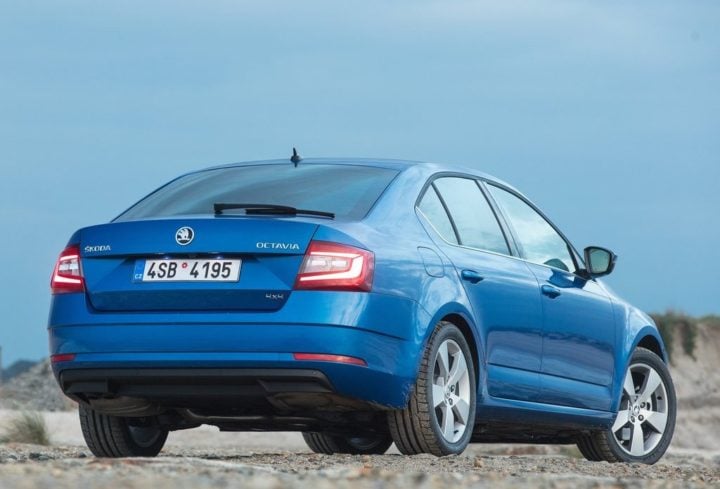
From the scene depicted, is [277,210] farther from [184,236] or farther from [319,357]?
[319,357]

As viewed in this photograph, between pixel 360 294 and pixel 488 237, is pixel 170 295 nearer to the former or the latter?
pixel 360 294

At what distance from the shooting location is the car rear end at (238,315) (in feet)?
22.7

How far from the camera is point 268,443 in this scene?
62.7 ft

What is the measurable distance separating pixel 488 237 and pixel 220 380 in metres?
2.19

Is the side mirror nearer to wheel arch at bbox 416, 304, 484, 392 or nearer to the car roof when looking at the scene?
the car roof

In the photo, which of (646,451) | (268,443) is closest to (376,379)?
(646,451)

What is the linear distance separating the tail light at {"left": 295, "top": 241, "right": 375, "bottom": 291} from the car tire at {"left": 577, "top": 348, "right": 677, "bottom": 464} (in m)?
3.57

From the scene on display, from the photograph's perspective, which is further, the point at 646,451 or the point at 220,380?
the point at 646,451

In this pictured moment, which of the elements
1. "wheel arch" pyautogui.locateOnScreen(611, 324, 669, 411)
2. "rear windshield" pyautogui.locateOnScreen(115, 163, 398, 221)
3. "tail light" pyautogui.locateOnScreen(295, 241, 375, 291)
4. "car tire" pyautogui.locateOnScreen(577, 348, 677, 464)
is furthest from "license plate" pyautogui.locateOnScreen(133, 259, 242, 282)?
"car tire" pyautogui.locateOnScreen(577, 348, 677, 464)

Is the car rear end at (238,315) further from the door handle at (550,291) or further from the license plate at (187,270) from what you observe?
the door handle at (550,291)

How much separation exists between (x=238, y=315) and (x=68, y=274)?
1085 millimetres

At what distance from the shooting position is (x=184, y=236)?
712cm

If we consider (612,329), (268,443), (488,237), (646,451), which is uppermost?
(488,237)

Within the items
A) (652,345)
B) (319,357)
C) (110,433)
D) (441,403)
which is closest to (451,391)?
(441,403)
